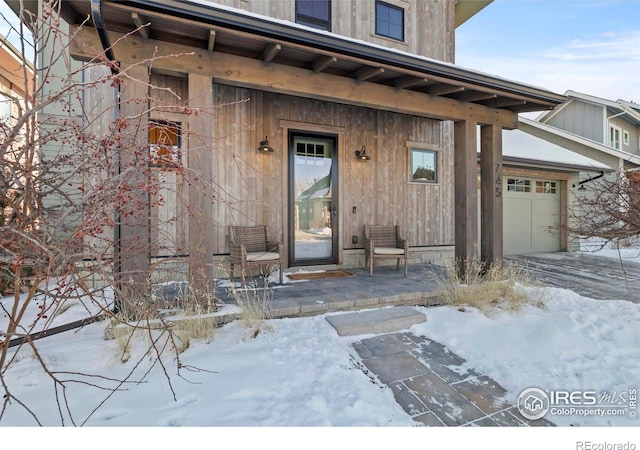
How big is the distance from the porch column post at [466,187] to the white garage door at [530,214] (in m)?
Answer: 4.17

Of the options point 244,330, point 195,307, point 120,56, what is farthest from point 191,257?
point 120,56

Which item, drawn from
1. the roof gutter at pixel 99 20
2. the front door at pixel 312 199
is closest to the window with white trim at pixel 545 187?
the front door at pixel 312 199

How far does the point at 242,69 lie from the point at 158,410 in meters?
2.90

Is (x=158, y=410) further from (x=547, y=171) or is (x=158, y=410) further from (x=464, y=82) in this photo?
(x=547, y=171)

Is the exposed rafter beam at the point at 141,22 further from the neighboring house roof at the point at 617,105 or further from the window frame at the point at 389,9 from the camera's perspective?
the neighboring house roof at the point at 617,105

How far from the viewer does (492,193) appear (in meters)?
4.29

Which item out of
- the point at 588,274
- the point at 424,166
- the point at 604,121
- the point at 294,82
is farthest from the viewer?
the point at 604,121

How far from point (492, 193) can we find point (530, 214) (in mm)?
4671

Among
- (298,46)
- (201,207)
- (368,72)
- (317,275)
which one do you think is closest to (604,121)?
(368,72)

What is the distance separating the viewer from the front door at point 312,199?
495cm

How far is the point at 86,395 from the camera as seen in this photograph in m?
1.89

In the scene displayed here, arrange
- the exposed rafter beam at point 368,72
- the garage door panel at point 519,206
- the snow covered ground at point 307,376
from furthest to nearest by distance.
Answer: the garage door panel at point 519,206
the exposed rafter beam at point 368,72
the snow covered ground at point 307,376

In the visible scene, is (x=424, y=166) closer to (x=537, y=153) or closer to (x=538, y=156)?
(x=538, y=156)

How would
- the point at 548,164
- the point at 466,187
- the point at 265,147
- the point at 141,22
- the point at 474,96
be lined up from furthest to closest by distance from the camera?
the point at 548,164 < the point at 265,147 < the point at 466,187 < the point at 474,96 < the point at 141,22
